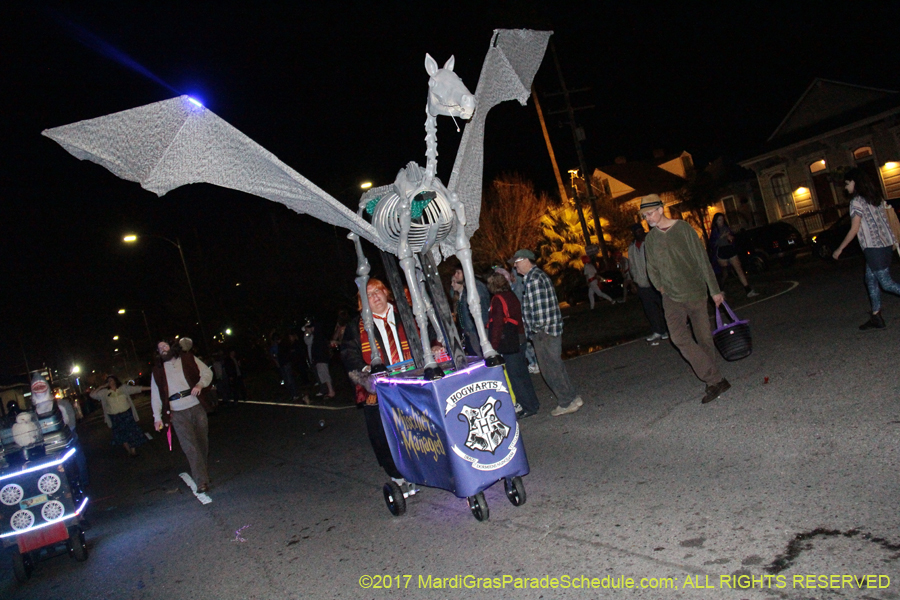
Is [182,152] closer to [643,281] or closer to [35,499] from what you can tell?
[35,499]

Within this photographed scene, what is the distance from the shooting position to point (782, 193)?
3222 cm

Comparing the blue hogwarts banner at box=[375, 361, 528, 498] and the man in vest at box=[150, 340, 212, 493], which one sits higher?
the man in vest at box=[150, 340, 212, 493]

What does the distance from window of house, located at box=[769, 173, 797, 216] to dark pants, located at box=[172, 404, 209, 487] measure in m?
31.3

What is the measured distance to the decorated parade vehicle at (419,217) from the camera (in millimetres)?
4559

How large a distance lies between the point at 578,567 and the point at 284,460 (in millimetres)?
6555

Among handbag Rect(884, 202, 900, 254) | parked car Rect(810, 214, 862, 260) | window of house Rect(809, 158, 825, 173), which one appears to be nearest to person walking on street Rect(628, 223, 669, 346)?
handbag Rect(884, 202, 900, 254)

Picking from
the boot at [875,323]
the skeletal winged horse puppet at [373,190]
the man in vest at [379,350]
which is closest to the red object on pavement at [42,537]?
the man in vest at [379,350]

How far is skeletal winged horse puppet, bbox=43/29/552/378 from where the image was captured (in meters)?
4.53

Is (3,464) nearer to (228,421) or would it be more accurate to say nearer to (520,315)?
(520,315)

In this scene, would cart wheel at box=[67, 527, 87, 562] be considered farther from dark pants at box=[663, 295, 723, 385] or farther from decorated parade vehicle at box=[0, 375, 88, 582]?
dark pants at box=[663, 295, 723, 385]

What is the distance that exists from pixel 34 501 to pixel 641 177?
49.2m

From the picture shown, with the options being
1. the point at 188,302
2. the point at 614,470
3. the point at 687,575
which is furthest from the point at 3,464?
the point at 188,302

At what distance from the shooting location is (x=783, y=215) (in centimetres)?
3219

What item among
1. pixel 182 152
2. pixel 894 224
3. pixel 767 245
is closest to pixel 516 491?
pixel 182 152
